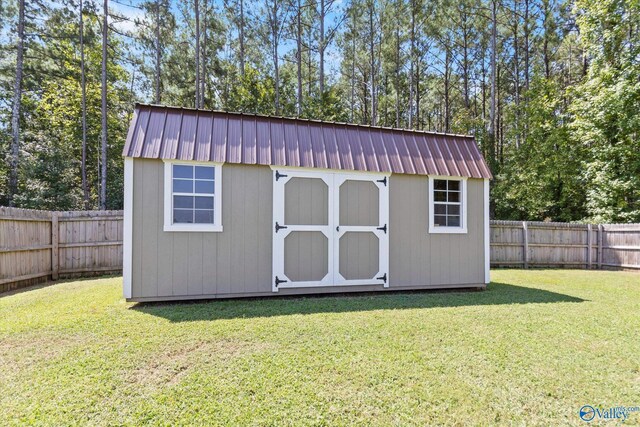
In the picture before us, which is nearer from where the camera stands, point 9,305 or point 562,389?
point 562,389

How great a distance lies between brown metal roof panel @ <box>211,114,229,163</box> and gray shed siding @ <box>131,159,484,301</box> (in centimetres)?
17

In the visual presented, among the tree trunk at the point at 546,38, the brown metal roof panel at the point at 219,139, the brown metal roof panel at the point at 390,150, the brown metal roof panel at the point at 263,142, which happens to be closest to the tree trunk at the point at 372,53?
the tree trunk at the point at 546,38

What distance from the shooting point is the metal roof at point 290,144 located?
4727mm

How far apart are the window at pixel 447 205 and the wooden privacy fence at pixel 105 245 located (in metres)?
4.05

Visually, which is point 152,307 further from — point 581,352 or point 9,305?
point 581,352

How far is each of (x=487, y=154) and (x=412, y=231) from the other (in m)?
12.4

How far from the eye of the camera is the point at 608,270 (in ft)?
30.0

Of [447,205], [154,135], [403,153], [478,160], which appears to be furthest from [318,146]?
[478,160]

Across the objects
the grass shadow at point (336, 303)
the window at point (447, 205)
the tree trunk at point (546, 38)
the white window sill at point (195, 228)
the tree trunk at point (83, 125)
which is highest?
the tree trunk at point (546, 38)

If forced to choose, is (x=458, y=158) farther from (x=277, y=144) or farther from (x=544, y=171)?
(x=544, y=171)

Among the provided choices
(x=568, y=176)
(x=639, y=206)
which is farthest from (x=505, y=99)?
(x=639, y=206)

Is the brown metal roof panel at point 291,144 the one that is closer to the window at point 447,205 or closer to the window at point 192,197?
the window at point 192,197

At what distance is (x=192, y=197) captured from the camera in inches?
188

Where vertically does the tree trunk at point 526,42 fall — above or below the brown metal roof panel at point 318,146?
above
